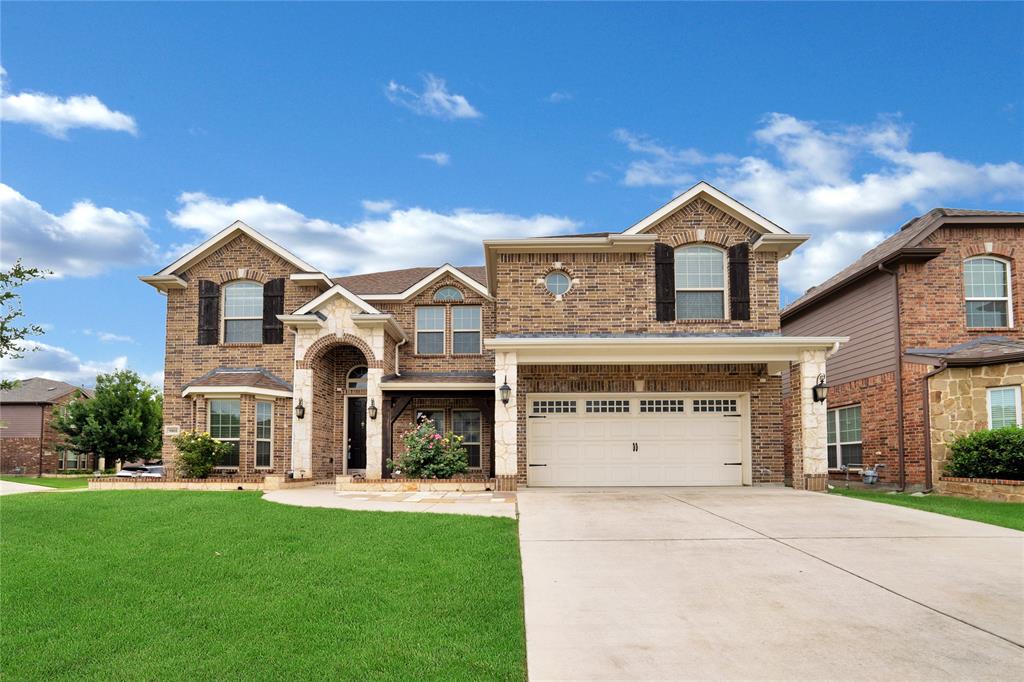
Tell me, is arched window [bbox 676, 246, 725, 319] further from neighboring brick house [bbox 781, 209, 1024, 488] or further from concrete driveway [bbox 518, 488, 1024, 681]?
concrete driveway [bbox 518, 488, 1024, 681]

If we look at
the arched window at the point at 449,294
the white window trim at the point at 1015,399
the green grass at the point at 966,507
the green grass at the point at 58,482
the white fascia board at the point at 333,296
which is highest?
the arched window at the point at 449,294

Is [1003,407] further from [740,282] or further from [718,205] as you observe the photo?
[718,205]

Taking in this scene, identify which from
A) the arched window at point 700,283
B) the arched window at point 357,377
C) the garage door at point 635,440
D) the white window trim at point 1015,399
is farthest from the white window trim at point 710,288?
the arched window at point 357,377

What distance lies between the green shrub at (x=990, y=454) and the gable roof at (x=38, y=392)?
35.4m

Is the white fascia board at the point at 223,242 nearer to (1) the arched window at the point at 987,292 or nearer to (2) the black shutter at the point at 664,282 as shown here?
(2) the black shutter at the point at 664,282

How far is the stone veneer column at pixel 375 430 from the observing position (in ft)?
57.9

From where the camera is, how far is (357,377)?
2023cm

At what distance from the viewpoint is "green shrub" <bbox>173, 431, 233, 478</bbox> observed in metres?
17.5

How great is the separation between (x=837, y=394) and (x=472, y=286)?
10.4 m

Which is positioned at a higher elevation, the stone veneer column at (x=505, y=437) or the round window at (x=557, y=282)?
the round window at (x=557, y=282)

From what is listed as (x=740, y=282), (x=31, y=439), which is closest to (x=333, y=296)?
(x=740, y=282)

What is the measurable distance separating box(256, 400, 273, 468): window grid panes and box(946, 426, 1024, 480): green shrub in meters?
15.7

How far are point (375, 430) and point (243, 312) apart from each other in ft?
17.6

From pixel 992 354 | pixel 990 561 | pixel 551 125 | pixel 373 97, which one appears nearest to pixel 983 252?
pixel 992 354
